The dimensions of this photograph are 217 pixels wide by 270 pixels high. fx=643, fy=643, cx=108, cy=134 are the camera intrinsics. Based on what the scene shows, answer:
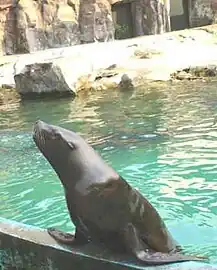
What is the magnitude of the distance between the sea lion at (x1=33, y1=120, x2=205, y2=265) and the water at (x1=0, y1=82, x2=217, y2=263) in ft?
3.41

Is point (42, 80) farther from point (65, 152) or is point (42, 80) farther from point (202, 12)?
point (65, 152)

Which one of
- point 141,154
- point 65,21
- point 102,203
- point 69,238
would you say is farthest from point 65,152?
point 65,21

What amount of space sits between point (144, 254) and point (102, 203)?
32cm

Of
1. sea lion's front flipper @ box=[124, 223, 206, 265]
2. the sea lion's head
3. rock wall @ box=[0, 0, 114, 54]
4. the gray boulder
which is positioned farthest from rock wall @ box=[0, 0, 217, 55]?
sea lion's front flipper @ box=[124, 223, 206, 265]

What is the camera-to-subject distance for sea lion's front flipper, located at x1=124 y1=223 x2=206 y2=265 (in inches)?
120

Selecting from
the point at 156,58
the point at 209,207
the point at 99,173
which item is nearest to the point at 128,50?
the point at 156,58

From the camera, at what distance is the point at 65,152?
10.8ft

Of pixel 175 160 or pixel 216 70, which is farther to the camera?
pixel 216 70

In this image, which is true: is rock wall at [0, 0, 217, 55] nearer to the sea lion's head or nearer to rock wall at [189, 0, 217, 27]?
rock wall at [189, 0, 217, 27]

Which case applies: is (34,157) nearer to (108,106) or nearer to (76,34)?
(108,106)

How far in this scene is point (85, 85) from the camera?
13.6 metres

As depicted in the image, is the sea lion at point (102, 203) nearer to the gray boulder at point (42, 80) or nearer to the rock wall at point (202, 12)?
the gray boulder at point (42, 80)

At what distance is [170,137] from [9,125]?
3.23 m

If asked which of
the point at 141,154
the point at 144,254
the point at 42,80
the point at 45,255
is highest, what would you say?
the point at 144,254
